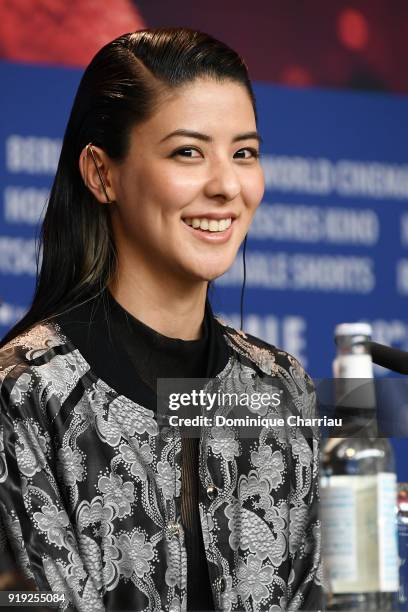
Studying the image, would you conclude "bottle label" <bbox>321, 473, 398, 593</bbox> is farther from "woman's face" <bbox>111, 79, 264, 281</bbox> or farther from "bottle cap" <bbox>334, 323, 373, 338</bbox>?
"woman's face" <bbox>111, 79, 264, 281</bbox>

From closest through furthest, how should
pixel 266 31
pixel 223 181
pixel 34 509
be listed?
pixel 34 509, pixel 223 181, pixel 266 31

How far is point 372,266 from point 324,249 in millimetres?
171

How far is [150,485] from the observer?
152cm

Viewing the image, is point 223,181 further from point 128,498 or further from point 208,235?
point 128,498

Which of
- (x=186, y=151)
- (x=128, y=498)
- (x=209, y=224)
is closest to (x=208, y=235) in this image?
(x=209, y=224)

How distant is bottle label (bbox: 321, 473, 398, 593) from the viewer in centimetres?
98

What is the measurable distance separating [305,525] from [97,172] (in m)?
0.62

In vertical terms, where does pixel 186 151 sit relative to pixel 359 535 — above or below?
above

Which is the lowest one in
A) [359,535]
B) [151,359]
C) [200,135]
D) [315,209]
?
[359,535]

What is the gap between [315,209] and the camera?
3.34m

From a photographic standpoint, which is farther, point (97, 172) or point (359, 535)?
point (97, 172)

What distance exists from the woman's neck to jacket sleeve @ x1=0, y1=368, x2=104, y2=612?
231 mm

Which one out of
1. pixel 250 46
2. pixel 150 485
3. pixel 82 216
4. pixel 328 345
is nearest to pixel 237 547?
pixel 150 485

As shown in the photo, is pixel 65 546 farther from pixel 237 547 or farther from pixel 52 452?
pixel 237 547
